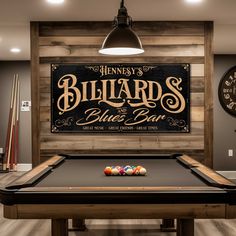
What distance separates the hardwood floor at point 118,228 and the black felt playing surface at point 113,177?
0.81 meters

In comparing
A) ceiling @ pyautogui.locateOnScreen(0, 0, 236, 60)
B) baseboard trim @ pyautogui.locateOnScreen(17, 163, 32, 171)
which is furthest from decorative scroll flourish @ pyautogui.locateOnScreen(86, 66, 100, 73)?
baseboard trim @ pyautogui.locateOnScreen(17, 163, 32, 171)

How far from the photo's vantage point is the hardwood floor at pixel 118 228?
175 inches

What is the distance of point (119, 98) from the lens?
532 centimetres

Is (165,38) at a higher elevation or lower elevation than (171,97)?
higher

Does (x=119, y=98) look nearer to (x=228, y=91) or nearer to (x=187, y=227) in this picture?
(x=187, y=227)

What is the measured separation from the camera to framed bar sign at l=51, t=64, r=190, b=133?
5.30 m

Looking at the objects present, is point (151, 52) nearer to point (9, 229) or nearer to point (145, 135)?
point (145, 135)

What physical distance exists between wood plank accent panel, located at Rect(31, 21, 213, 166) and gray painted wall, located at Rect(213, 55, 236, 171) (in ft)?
11.1

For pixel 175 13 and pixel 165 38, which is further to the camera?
pixel 165 38

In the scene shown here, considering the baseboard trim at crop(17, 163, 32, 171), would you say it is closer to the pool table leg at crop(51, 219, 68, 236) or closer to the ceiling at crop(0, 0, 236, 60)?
the ceiling at crop(0, 0, 236, 60)

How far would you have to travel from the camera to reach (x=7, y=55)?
842cm

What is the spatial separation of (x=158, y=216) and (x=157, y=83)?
295cm

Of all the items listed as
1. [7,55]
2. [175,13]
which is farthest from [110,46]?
[7,55]

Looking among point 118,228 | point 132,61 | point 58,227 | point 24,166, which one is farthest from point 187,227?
point 24,166
